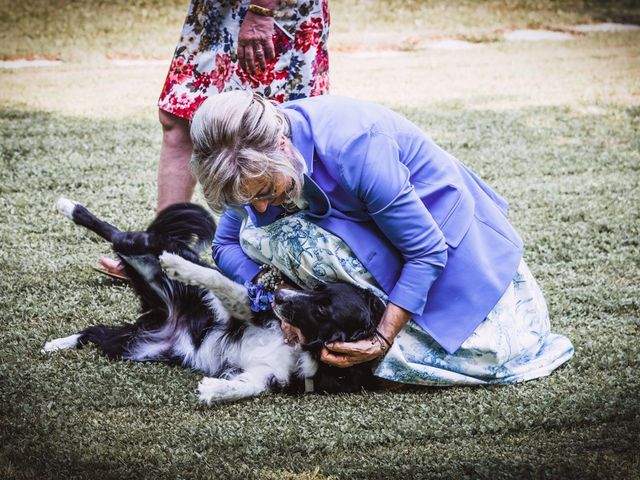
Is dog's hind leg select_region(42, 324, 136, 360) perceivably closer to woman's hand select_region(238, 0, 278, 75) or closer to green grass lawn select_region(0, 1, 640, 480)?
green grass lawn select_region(0, 1, 640, 480)

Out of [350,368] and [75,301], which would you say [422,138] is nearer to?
[350,368]

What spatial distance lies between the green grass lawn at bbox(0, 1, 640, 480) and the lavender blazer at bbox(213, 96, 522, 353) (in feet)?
1.09

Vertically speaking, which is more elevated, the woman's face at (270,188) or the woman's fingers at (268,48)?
the woman's fingers at (268,48)

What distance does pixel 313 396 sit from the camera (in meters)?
2.63

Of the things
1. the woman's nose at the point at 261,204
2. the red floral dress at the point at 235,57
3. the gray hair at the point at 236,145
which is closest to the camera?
the gray hair at the point at 236,145

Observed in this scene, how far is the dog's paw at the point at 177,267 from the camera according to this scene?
9.04 feet

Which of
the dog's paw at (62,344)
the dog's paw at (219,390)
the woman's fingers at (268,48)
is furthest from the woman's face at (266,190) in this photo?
the dog's paw at (62,344)

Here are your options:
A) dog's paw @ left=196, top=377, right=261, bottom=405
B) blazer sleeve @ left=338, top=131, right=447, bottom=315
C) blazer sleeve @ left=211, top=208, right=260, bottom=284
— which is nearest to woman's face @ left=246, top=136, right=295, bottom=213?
blazer sleeve @ left=338, top=131, right=447, bottom=315

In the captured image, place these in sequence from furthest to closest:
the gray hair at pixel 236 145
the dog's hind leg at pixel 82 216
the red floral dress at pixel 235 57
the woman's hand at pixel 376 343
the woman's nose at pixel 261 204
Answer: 1. the dog's hind leg at pixel 82 216
2. the red floral dress at pixel 235 57
3. the woman's hand at pixel 376 343
4. the woman's nose at pixel 261 204
5. the gray hair at pixel 236 145

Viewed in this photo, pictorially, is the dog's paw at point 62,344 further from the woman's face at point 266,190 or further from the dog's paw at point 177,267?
the woman's face at point 266,190

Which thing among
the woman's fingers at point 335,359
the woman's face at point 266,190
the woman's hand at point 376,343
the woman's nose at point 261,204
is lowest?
the woman's fingers at point 335,359

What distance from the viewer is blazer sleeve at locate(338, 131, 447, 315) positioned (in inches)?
92.1

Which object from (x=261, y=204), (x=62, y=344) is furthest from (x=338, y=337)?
(x=62, y=344)

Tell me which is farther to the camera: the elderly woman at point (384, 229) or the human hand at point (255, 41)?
the human hand at point (255, 41)
